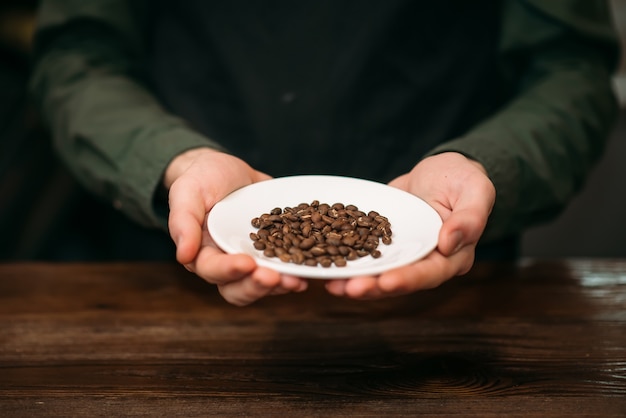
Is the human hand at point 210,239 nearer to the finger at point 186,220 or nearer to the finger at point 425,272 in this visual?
the finger at point 186,220

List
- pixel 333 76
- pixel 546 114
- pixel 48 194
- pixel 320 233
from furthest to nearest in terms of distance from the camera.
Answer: pixel 48 194, pixel 333 76, pixel 546 114, pixel 320 233

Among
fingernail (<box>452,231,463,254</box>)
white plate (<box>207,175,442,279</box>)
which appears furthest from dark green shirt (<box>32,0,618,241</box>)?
fingernail (<box>452,231,463,254</box>)

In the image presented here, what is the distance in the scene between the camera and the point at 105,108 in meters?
1.18

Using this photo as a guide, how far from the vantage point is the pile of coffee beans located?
0.85 metres

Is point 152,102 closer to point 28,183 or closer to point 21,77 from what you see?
point 28,183

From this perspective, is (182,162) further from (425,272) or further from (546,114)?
(546,114)

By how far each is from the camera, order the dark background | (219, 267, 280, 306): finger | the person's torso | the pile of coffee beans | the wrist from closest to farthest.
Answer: (219, 267, 280, 306): finger
the pile of coffee beans
the wrist
the person's torso
the dark background

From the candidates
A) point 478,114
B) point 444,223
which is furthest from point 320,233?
point 478,114

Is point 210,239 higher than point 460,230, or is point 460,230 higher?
point 460,230

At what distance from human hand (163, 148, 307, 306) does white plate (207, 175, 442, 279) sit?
0.02 m

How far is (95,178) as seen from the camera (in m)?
1.17

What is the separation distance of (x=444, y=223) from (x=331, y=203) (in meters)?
0.27

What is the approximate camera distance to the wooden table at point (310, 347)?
786mm

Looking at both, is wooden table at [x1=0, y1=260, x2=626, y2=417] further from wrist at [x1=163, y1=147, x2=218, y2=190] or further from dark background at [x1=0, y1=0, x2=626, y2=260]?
dark background at [x1=0, y1=0, x2=626, y2=260]
